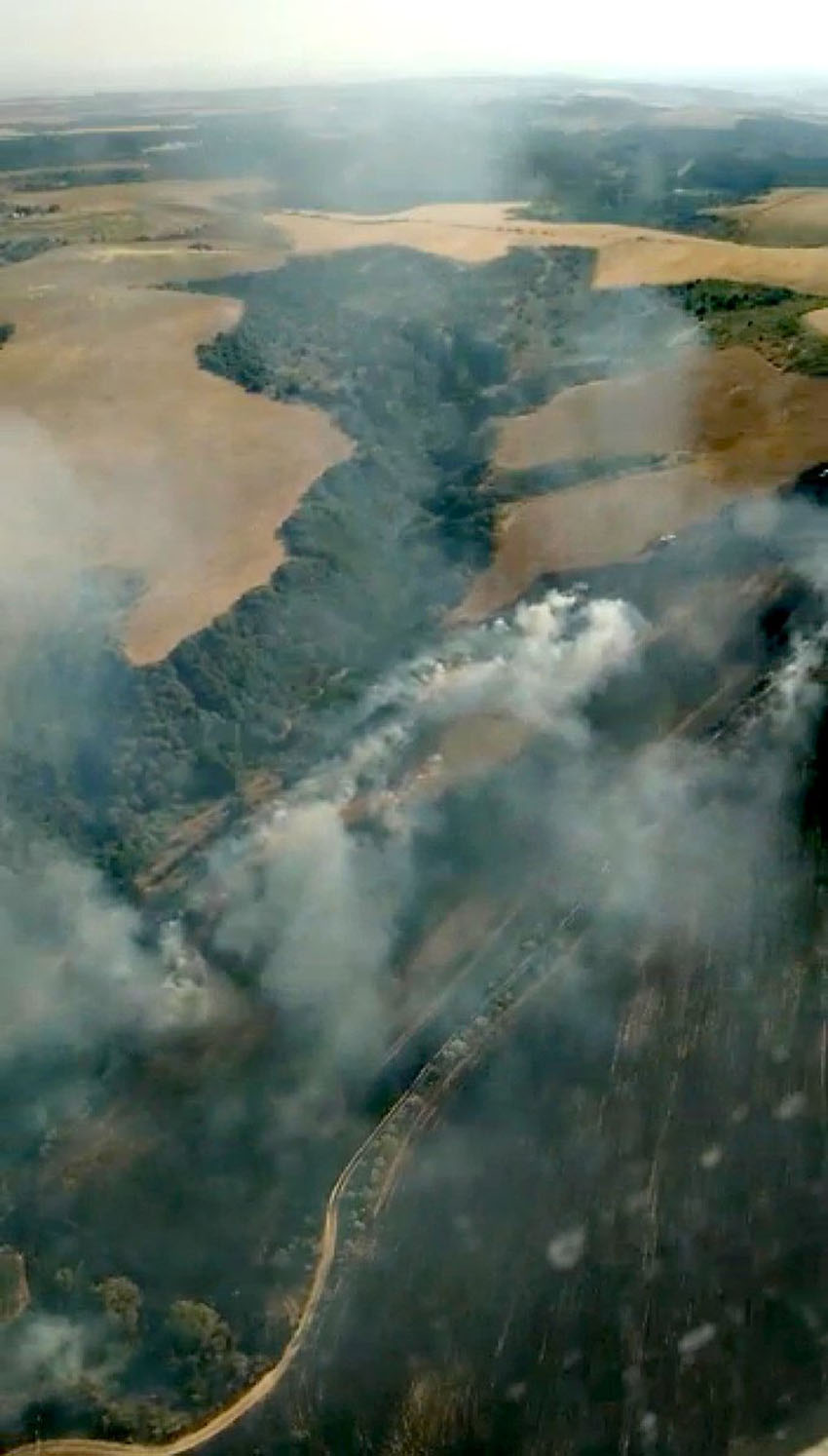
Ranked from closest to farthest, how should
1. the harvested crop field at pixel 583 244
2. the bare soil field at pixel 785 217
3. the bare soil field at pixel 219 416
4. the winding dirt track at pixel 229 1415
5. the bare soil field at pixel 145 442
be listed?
the winding dirt track at pixel 229 1415
the bare soil field at pixel 145 442
the bare soil field at pixel 219 416
the harvested crop field at pixel 583 244
the bare soil field at pixel 785 217

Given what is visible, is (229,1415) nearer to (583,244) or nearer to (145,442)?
(145,442)

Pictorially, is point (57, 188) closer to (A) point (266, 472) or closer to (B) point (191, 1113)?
(A) point (266, 472)

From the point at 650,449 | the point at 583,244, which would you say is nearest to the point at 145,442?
the point at 650,449

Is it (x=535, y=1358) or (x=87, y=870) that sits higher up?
(x=87, y=870)

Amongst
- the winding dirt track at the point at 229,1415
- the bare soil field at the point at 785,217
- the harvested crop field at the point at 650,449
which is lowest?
the winding dirt track at the point at 229,1415

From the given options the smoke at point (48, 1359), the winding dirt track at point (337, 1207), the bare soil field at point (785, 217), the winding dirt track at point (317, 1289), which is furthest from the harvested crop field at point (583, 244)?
the smoke at point (48, 1359)

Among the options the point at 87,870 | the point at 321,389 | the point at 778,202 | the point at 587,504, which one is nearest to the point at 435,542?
the point at 587,504

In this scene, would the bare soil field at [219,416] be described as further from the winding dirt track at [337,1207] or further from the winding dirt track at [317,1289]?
the winding dirt track at [317,1289]

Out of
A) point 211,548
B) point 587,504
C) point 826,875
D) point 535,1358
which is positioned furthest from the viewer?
point 587,504
